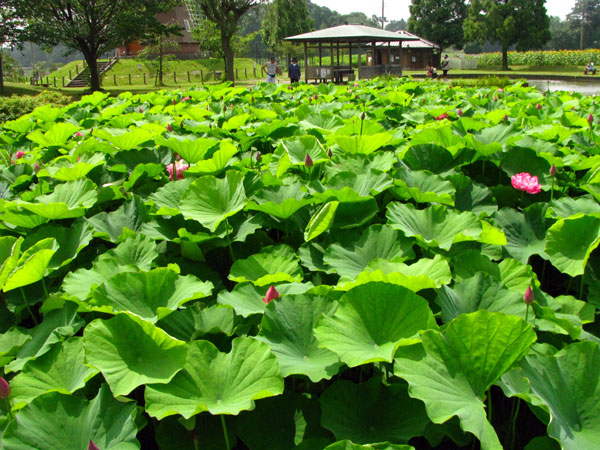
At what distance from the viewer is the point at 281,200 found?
58.8 inches

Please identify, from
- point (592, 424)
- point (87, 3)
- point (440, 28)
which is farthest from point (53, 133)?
point (440, 28)

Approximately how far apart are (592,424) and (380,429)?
1.09ft

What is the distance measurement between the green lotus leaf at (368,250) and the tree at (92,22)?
88.5ft

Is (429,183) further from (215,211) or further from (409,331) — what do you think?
(409,331)

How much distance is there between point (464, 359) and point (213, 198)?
88 centimetres

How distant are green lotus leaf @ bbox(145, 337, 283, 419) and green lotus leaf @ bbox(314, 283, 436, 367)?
107 millimetres

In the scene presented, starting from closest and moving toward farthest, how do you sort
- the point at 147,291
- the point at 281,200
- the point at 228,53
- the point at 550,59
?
the point at 147,291 → the point at 281,200 → the point at 228,53 → the point at 550,59

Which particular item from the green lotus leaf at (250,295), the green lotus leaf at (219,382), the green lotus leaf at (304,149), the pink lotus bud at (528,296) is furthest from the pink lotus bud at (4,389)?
the green lotus leaf at (304,149)

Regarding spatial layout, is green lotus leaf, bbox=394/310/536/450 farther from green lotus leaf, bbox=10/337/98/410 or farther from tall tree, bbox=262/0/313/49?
tall tree, bbox=262/0/313/49

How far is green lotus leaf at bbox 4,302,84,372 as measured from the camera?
101 centimetres

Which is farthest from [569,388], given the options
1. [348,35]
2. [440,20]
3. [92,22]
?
[440,20]

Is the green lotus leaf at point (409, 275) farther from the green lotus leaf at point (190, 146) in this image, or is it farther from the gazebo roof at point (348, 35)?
the gazebo roof at point (348, 35)

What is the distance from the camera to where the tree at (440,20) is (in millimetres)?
51188

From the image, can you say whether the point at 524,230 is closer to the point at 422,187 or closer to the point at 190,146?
the point at 422,187
